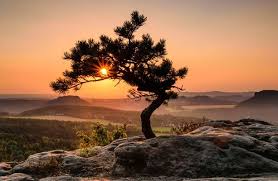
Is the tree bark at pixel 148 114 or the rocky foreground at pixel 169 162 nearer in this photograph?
the rocky foreground at pixel 169 162

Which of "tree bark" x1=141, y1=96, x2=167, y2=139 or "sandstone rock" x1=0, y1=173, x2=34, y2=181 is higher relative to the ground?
"tree bark" x1=141, y1=96, x2=167, y2=139

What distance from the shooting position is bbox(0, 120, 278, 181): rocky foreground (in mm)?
19844

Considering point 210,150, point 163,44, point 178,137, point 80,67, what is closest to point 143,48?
point 163,44

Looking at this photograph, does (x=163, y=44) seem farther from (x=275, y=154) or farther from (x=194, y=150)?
(x=275, y=154)

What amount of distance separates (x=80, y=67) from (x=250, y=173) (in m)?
12.6

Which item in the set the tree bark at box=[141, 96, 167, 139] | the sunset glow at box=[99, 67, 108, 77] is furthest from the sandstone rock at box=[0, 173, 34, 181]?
the tree bark at box=[141, 96, 167, 139]

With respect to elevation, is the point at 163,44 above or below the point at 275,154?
above

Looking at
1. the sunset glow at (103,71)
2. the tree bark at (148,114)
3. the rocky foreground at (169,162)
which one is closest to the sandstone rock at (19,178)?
the rocky foreground at (169,162)

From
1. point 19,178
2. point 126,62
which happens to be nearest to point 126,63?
point 126,62

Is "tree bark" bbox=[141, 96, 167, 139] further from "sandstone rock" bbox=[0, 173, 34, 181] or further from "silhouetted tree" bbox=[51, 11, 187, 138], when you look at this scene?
"sandstone rock" bbox=[0, 173, 34, 181]

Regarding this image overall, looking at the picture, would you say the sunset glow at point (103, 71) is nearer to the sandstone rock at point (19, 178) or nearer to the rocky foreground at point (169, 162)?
the rocky foreground at point (169, 162)

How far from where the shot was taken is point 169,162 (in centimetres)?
2077

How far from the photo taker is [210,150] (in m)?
21.3

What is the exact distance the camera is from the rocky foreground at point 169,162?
19844mm
